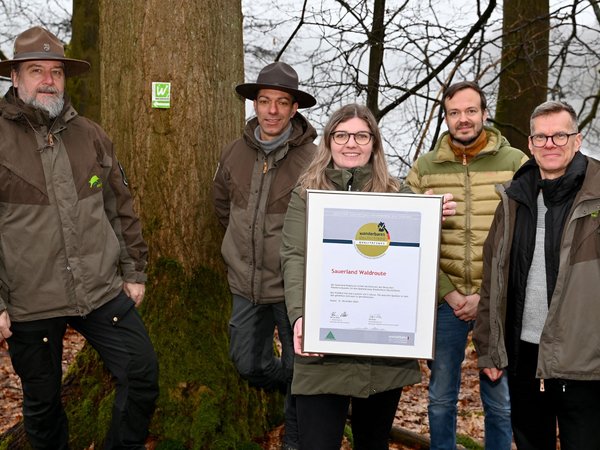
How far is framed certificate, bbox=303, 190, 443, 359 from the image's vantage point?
314cm

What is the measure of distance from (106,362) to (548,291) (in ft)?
8.20

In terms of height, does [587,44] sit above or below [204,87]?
above

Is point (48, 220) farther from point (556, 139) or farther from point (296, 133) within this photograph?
point (556, 139)

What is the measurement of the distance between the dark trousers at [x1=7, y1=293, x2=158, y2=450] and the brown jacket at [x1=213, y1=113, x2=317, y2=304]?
71cm

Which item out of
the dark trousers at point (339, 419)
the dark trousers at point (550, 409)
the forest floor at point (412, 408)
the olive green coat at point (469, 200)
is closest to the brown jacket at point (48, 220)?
the dark trousers at point (339, 419)

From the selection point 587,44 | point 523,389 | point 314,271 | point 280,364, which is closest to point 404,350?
point 314,271

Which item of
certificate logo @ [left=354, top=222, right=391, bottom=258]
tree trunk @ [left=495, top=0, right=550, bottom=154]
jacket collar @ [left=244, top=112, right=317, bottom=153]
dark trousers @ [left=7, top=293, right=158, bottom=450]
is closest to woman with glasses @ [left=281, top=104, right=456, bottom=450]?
certificate logo @ [left=354, top=222, right=391, bottom=258]

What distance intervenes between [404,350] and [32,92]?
2.54 meters

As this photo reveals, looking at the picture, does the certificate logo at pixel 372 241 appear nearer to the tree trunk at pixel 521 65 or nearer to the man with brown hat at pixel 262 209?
the man with brown hat at pixel 262 209

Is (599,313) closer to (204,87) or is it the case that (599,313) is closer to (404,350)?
(404,350)

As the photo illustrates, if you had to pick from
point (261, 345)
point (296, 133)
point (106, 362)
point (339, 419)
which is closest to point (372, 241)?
point (339, 419)

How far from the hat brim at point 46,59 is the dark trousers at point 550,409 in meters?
2.98

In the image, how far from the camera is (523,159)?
4.16 m

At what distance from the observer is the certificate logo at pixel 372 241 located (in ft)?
10.3
